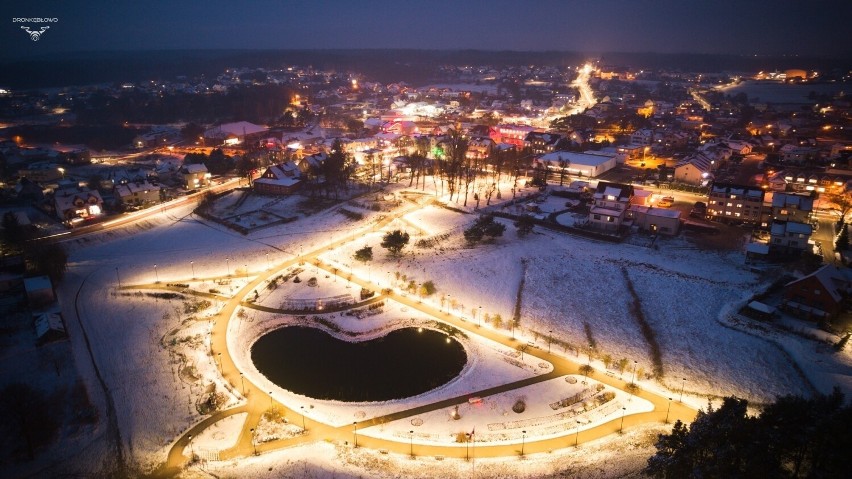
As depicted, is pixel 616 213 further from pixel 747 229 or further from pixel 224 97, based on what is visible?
pixel 224 97

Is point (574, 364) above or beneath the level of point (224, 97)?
beneath

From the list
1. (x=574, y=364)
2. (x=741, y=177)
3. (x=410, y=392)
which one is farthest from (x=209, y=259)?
(x=741, y=177)

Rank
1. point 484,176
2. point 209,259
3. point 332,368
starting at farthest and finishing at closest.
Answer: point 484,176
point 209,259
point 332,368

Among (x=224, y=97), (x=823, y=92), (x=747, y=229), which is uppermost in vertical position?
(x=823, y=92)

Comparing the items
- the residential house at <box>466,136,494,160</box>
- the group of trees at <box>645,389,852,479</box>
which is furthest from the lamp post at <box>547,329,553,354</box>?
the residential house at <box>466,136,494,160</box>

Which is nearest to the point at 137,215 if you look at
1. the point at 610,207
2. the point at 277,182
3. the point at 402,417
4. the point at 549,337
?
the point at 277,182

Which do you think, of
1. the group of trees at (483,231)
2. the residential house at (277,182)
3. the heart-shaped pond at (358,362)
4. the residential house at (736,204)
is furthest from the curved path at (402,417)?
the residential house at (277,182)

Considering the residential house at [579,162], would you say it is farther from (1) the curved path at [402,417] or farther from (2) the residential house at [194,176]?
(2) the residential house at [194,176]
